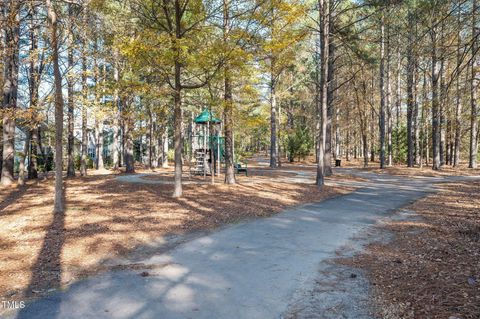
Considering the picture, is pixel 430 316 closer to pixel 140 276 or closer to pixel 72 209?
pixel 140 276

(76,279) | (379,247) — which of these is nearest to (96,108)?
(76,279)

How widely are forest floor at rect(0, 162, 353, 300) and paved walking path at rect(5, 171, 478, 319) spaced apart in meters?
0.63

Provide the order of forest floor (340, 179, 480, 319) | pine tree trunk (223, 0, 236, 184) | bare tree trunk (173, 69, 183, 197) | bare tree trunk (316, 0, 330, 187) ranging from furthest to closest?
bare tree trunk (316, 0, 330, 187) → pine tree trunk (223, 0, 236, 184) → bare tree trunk (173, 69, 183, 197) → forest floor (340, 179, 480, 319)

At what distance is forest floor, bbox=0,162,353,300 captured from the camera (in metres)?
5.09

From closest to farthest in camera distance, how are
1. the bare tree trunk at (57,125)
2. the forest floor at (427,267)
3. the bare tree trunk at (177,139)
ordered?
1. the forest floor at (427,267)
2. the bare tree trunk at (57,125)
3. the bare tree trunk at (177,139)

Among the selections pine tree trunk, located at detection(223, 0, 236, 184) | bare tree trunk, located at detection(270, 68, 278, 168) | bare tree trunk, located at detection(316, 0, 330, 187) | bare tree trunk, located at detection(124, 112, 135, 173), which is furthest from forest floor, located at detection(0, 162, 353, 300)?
bare tree trunk, located at detection(270, 68, 278, 168)

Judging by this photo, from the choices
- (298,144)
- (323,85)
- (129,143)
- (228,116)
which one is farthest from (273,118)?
(228,116)

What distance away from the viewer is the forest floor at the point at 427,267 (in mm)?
3684

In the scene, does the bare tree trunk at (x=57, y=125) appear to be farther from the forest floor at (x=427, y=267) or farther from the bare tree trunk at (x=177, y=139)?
the forest floor at (x=427, y=267)

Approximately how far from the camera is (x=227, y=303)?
393 cm

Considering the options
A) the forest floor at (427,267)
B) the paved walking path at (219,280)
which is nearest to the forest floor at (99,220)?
the paved walking path at (219,280)

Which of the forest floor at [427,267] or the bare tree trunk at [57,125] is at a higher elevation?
the bare tree trunk at [57,125]

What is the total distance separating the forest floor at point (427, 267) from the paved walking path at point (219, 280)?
2.54ft

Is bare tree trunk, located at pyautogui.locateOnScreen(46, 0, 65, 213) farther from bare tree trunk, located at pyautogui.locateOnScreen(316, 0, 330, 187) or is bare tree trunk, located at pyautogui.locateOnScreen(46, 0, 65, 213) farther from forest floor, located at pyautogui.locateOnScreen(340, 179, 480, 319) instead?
bare tree trunk, located at pyautogui.locateOnScreen(316, 0, 330, 187)
